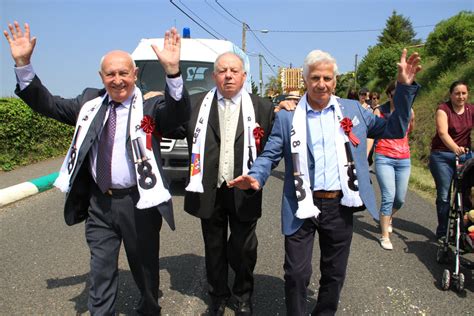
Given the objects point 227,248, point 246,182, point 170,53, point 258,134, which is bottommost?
point 227,248

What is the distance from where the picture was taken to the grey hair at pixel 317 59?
8.89 feet

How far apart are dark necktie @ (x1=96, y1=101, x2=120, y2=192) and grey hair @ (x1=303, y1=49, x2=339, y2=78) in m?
1.38

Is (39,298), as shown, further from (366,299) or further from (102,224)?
(366,299)

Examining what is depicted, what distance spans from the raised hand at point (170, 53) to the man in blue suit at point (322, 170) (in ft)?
2.70

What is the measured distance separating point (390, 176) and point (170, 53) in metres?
3.51

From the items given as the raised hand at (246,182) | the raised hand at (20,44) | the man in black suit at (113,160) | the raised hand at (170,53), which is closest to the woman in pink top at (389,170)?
the raised hand at (246,182)

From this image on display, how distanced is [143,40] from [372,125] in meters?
6.65

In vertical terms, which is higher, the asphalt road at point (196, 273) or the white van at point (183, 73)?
the white van at point (183, 73)

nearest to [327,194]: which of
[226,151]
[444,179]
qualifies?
[226,151]

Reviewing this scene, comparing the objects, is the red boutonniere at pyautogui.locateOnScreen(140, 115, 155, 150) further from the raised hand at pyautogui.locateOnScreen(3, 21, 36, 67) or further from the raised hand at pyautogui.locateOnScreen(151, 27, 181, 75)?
the raised hand at pyautogui.locateOnScreen(3, 21, 36, 67)

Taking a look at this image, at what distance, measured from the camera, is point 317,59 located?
8.90 feet

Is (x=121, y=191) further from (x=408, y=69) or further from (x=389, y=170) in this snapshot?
(x=389, y=170)

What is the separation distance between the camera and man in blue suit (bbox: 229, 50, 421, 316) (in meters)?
2.75

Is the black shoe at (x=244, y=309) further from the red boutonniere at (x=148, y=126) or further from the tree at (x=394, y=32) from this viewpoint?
the tree at (x=394, y=32)
